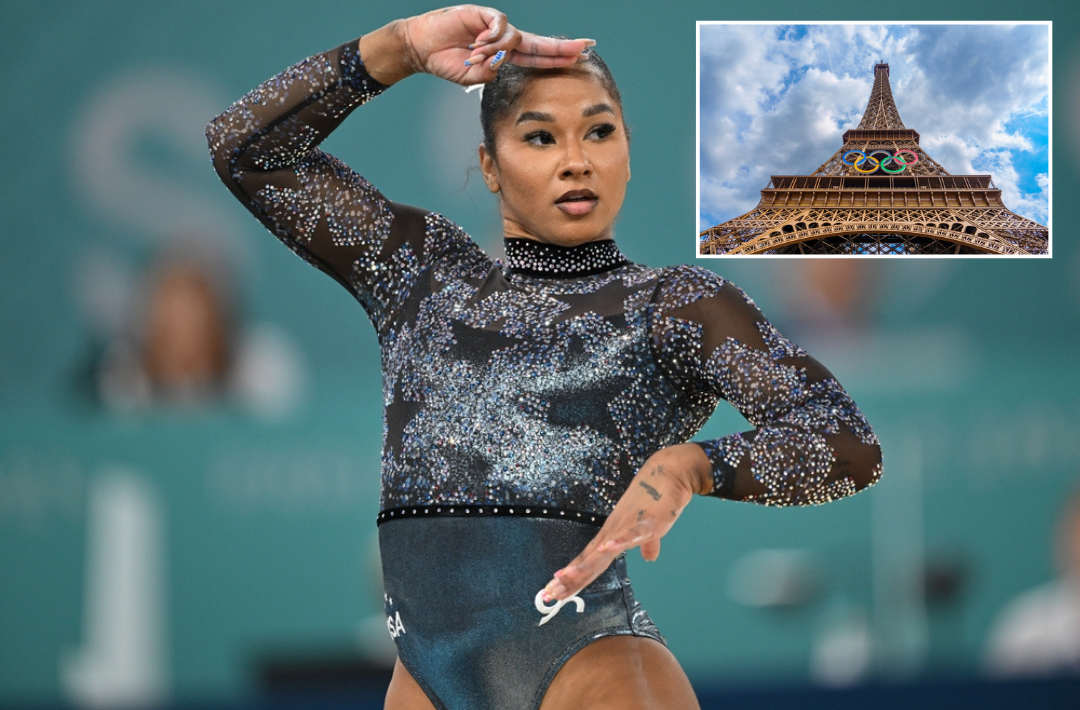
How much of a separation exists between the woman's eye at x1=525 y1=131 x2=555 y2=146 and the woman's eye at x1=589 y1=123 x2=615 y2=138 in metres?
0.05

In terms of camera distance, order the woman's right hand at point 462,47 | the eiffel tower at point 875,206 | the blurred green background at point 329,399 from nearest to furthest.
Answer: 1. the woman's right hand at point 462,47
2. the eiffel tower at point 875,206
3. the blurred green background at point 329,399

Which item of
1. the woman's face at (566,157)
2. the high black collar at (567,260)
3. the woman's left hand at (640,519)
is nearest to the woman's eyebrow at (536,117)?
the woman's face at (566,157)

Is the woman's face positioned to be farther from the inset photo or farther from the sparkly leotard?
the inset photo

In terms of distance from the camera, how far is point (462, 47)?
1407 millimetres

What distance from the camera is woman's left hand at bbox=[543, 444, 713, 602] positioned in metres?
1.07

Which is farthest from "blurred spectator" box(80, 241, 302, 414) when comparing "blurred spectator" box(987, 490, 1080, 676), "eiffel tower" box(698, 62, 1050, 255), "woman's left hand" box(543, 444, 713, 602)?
"woman's left hand" box(543, 444, 713, 602)

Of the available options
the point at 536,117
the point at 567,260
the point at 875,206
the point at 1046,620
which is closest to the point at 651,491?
the point at 567,260

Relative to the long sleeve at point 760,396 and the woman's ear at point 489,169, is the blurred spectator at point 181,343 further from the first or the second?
the long sleeve at point 760,396

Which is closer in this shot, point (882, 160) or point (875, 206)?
point (875, 206)

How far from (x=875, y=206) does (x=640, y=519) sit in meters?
2.32

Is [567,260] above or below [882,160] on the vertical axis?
below

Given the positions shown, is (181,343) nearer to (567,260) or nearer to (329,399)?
(329,399)

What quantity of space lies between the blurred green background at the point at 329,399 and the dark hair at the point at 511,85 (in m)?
1.87

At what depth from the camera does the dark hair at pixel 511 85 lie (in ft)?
4.72
